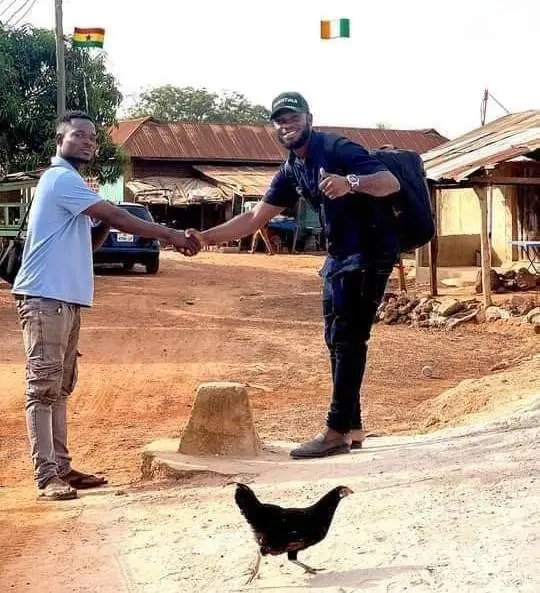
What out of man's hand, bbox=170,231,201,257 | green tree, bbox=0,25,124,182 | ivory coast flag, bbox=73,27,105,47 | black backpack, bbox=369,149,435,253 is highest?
ivory coast flag, bbox=73,27,105,47

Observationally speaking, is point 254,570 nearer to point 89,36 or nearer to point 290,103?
point 290,103

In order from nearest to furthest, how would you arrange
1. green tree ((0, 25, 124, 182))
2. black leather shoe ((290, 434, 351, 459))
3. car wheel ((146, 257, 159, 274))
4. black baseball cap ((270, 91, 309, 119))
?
black baseball cap ((270, 91, 309, 119)) < black leather shoe ((290, 434, 351, 459)) < green tree ((0, 25, 124, 182)) < car wheel ((146, 257, 159, 274))

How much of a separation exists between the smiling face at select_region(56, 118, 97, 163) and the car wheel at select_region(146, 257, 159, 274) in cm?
1849

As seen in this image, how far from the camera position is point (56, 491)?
5301 mm

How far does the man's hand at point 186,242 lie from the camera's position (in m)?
5.87

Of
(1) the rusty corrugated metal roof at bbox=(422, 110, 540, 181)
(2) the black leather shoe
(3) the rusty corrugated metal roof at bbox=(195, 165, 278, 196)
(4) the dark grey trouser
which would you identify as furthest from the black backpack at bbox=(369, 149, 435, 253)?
(3) the rusty corrugated metal roof at bbox=(195, 165, 278, 196)

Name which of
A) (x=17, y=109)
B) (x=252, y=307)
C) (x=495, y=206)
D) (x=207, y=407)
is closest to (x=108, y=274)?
(x=17, y=109)

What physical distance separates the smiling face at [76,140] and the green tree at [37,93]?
1751 centimetres

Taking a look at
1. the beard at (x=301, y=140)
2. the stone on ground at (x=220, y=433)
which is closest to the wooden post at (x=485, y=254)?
the stone on ground at (x=220, y=433)

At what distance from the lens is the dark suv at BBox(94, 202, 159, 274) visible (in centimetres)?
2266

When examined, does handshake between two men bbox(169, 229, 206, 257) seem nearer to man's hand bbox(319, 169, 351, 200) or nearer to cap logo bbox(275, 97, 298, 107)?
cap logo bbox(275, 97, 298, 107)

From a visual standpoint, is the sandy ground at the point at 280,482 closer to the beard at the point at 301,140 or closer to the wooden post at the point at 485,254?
the wooden post at the point at 485,254

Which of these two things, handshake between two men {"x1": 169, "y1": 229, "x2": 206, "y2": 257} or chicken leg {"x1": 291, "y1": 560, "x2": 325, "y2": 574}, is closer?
chicken leg {"x1": 291, "y1": 560, "x2": 325, "y2": 574}

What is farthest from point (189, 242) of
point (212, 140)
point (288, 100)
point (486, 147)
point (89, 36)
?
point (212, 140)
